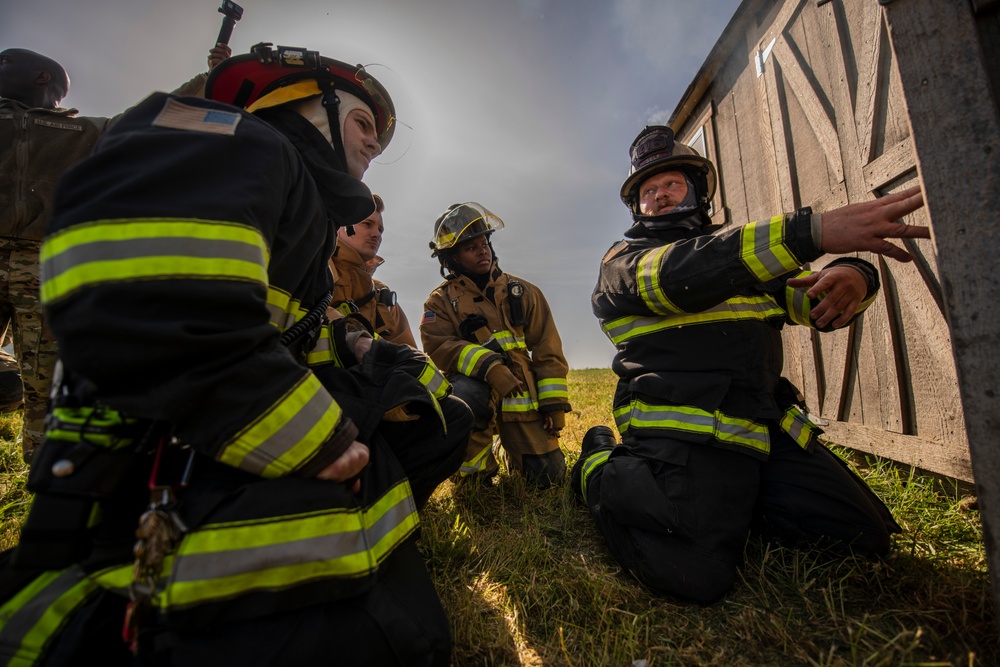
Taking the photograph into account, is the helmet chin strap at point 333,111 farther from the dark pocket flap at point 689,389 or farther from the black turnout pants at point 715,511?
the black turnout pants at point 715,511

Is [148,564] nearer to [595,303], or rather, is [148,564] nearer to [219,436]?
[219,436]

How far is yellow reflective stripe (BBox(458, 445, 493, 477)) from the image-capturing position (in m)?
3.30

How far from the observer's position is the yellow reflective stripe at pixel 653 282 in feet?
7.22

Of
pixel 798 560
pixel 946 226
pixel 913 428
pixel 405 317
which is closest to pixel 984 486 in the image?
pixel 946 226

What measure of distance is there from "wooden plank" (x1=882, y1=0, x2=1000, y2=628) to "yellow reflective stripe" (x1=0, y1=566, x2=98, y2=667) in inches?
91.8

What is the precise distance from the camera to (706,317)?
233 centimetres

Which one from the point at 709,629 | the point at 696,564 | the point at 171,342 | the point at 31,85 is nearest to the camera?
the point at 171,342

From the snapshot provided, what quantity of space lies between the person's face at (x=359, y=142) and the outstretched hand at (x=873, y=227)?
1856 millimetres

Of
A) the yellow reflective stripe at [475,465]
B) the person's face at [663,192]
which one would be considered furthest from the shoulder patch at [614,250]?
the yellow reflective stripe at [475,465]

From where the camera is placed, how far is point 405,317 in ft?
13.2

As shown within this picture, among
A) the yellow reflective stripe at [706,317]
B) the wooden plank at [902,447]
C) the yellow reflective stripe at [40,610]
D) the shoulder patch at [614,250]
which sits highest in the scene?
the shoulder patch at [614,250]

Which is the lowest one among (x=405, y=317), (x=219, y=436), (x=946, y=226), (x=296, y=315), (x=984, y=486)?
(x=984, y=486)

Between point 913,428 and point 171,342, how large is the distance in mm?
3763

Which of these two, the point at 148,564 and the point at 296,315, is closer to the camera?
the point at 148,564
